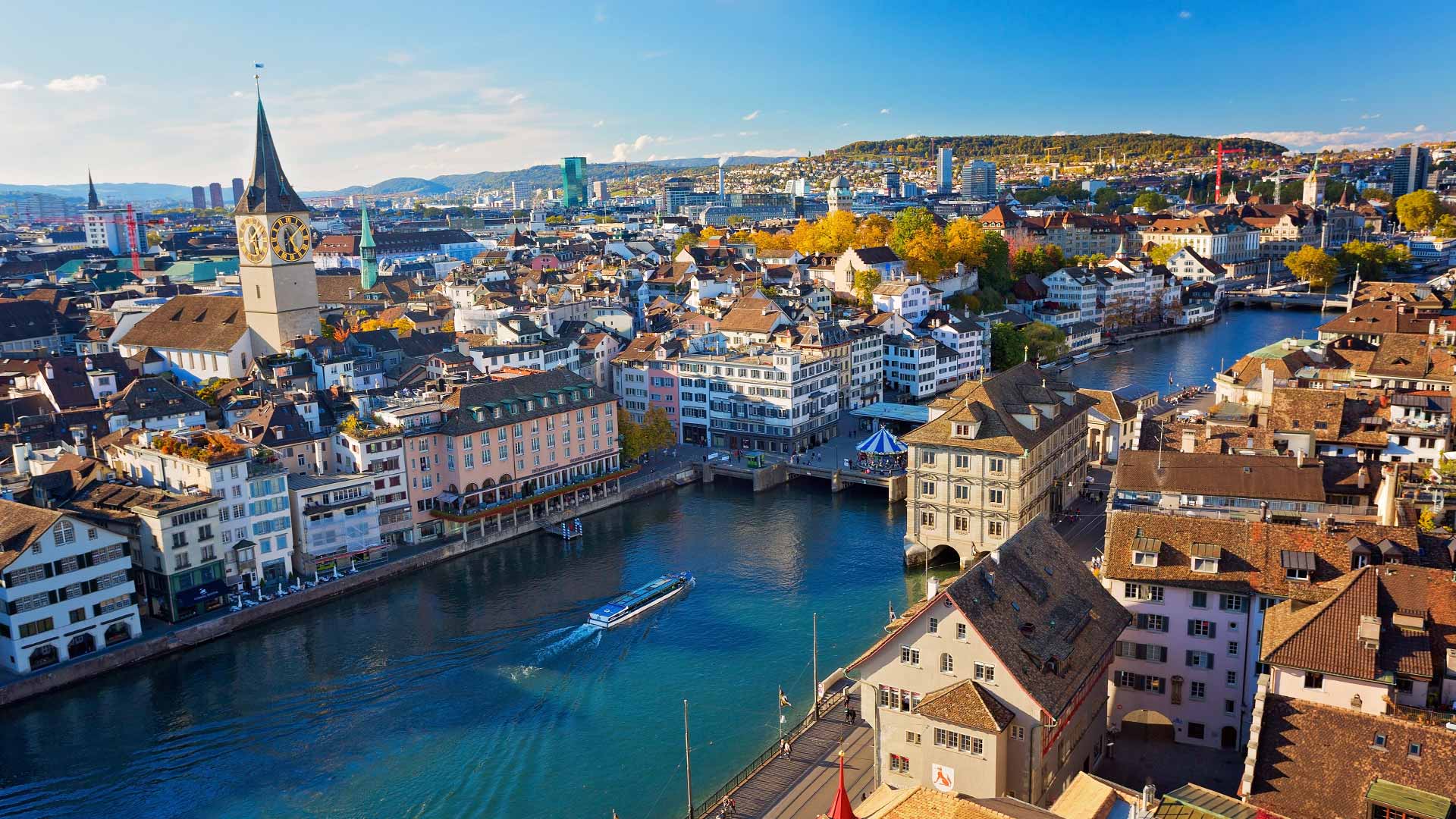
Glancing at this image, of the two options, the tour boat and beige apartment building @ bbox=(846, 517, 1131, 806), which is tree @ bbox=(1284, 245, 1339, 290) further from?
beige apartment building @ bbox=(846, 517, 1131, 806)

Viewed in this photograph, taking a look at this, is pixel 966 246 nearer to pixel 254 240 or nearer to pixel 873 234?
pixel 873 234

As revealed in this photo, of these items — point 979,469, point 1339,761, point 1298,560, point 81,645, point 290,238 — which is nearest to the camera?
point 1339,761

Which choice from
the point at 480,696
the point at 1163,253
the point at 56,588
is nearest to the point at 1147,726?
the point at 480,696

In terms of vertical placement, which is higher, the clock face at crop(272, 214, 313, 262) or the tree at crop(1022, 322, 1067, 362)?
the clock face at crop(272, 214, 313, 262)

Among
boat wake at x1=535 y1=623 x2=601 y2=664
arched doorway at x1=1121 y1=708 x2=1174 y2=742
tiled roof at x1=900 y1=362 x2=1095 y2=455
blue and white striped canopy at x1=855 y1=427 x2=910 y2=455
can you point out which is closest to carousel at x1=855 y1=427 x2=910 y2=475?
blue and white striped canopy at x1=855 y1=427 x2=910 y2=455

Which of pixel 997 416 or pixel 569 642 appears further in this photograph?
pixel 997 416

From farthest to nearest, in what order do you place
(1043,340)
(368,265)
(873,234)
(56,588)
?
(873,234), (368,265), (1043,340), (56,588)

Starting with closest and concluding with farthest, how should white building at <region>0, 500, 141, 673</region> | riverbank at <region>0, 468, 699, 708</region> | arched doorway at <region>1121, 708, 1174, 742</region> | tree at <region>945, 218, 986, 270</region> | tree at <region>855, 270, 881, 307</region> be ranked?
arched doorway at <region>1121, 708, 1174, 742</region> < white building at <region>0, 500, 141, 673</region> < riverbank at <region>0, 468, 699, 708</region> < tree at <region>855, 270, 881, 307</region> < tree at <region>945, 218, 986, 270</region>

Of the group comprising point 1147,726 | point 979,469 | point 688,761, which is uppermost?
point 979,469
